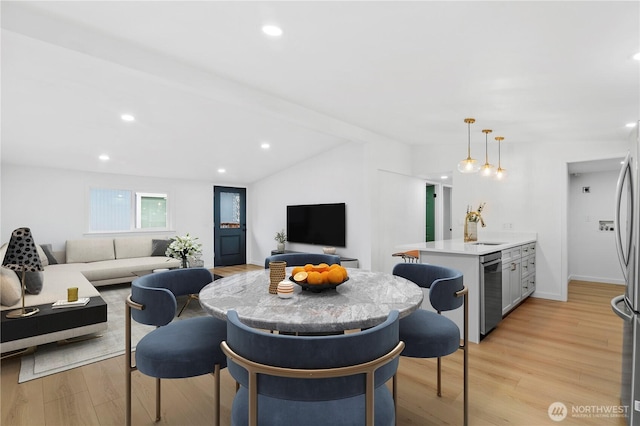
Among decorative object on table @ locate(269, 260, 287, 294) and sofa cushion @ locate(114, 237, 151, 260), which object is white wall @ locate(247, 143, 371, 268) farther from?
decorative object on table @ locate(269, 260, 287, 294)

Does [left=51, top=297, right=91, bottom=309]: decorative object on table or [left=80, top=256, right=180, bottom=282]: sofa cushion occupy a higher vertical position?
[left=51, top=297, right=91, bottom=309]: decorative object on table

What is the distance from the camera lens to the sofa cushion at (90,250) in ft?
18.5

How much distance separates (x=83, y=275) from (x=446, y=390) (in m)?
4.97

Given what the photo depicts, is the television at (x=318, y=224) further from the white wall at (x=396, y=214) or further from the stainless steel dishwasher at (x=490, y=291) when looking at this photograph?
the stainless steel dishwasher at (x=490, y=291)

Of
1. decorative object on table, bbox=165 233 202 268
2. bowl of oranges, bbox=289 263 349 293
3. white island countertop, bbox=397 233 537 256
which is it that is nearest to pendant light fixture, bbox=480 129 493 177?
white island countertop, bbox=397 233 537 256

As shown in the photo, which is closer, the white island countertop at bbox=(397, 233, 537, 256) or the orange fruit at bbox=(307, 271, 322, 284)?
the orange fruit at bbox=(307, 271, 322, 284)

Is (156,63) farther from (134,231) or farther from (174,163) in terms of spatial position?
(134,231)

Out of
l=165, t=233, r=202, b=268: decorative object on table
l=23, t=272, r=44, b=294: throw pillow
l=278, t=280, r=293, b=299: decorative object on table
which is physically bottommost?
l=23, t=272, r=44, b=294: throw pillow

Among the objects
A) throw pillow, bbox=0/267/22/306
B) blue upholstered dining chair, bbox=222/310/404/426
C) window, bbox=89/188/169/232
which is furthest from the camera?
window, bbox=89/188/169/232

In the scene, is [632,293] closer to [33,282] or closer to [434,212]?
[33,282]

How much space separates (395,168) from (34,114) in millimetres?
5037

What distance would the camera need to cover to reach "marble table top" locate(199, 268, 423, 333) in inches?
48.6

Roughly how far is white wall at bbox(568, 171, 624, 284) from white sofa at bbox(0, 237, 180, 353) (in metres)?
7.38

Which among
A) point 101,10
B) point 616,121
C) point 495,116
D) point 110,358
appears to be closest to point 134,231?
point 110,358
